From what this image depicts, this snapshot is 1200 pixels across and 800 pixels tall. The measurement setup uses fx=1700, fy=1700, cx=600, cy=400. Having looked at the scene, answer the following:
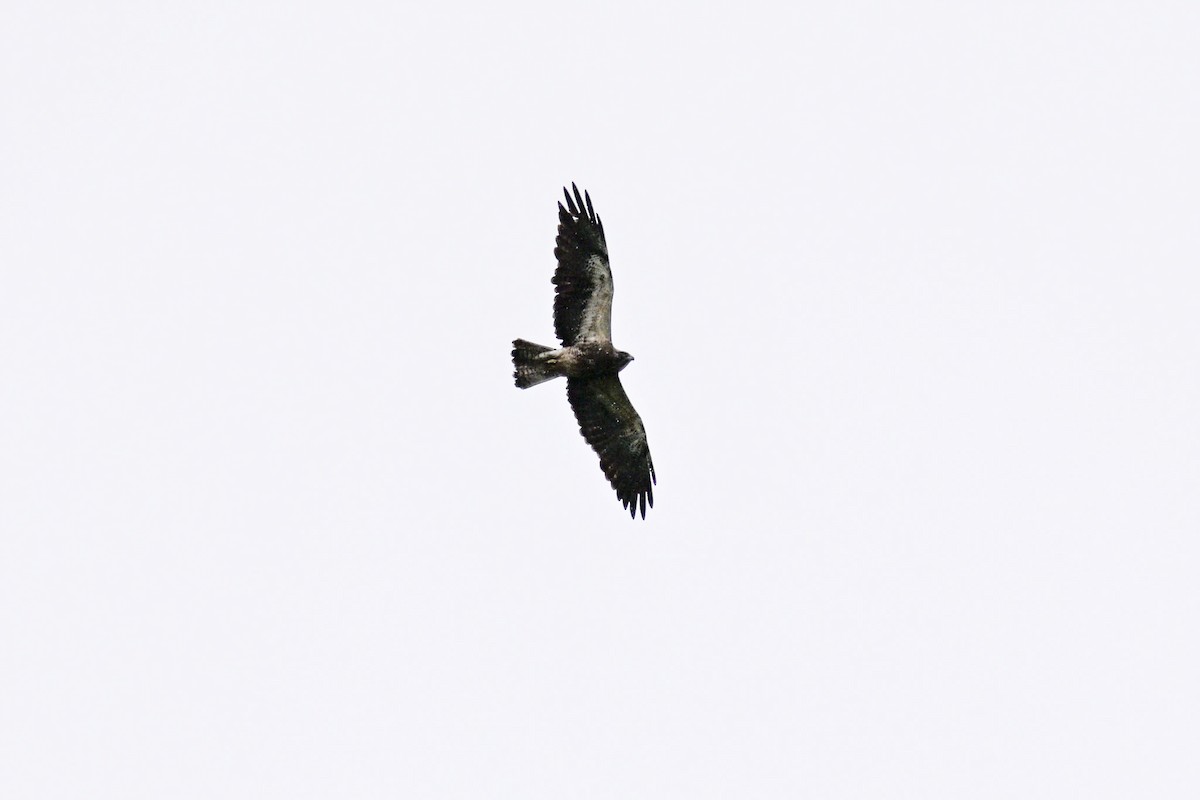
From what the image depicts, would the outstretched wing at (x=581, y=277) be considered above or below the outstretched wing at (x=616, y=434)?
above

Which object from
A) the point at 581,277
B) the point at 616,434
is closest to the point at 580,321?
the point at 581,277

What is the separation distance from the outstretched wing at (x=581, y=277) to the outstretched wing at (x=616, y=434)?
2.73 feet

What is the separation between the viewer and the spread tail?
21.8 m

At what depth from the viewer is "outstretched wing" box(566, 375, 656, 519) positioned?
22422mm

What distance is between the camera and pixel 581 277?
2159 cm

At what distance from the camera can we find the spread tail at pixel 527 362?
2175 cm

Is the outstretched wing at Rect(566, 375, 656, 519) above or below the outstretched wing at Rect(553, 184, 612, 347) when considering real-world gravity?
below

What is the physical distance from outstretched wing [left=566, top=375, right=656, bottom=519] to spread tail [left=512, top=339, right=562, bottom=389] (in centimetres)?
62

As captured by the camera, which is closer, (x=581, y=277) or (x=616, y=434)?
(x=581, y=277)

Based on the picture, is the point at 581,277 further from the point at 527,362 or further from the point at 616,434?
the point at 616,434

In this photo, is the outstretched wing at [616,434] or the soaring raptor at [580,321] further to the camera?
the outstretched wing at [616,434]

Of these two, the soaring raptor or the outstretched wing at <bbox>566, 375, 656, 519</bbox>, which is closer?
the soaring raptor

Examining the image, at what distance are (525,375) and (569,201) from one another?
229cm

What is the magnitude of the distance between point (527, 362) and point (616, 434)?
6.00 feet
